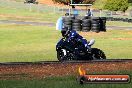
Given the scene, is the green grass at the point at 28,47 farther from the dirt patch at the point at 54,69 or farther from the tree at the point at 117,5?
the tree at the point at 117,5

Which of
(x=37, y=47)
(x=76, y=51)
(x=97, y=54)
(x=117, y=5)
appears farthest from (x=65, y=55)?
(x=117, y=5)

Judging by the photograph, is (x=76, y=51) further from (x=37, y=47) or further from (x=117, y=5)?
(x=117, y=5)

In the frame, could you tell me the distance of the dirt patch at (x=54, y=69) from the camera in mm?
13273

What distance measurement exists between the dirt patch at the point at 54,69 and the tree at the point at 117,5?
240 ft

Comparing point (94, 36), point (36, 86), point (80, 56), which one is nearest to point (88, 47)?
point (80, 56)

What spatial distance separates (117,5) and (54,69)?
76.8 metres

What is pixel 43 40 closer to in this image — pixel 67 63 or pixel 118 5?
pixel 67 63

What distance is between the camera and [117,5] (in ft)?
295

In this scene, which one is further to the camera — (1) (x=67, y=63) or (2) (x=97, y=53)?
(2) (x=97, y=53)

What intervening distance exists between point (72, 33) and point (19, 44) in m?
12.1

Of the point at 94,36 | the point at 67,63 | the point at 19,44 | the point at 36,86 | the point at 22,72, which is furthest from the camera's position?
the point at 94,36

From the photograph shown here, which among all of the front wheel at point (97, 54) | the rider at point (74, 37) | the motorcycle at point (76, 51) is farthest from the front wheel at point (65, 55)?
the front wheel at point (97, 54)

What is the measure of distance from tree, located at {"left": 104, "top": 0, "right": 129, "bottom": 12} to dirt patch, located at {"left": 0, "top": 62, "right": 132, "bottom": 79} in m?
73.2

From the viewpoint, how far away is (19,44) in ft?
94.1
